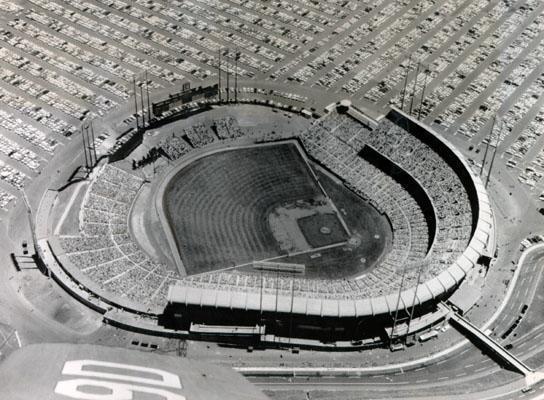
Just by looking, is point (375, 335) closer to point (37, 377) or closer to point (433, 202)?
point (433, 202)

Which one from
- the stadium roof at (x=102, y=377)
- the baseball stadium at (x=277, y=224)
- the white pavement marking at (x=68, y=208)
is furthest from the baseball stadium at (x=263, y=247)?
the white pavement marking at (x=68, y=208)

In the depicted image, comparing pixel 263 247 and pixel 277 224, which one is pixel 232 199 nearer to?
pixel 277 224

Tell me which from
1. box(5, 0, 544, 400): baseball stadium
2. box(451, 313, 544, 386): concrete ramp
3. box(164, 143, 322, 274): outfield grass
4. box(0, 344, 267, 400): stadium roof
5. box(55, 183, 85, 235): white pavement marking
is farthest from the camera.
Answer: box(164, 143, 322, 274): outfield grass

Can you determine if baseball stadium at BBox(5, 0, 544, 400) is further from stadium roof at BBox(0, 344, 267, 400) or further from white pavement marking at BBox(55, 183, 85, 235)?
white pavement marking at BBox(55, 183, 85, 235)

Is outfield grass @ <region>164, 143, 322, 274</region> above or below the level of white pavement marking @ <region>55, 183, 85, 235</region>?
below

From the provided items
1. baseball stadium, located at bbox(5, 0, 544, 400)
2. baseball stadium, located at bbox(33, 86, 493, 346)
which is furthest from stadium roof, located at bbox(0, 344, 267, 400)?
baseball stadium, located at bbox(33, 86, 493, 346)

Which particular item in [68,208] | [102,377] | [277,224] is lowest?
[277,224]

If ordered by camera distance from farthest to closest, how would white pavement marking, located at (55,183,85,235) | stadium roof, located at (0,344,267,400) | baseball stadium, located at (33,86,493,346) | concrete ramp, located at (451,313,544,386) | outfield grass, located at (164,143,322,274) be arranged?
outfield grass, located at (164,143,322,274)
white pavement marking, located at (55,183,85,235)
baseball stadium, located at (33,86,493,346)
concrete ramp, located at (451,313,544,386)
stadium roof, located at (0,344,267,400)

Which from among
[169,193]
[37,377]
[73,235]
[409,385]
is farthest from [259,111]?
[37,377]

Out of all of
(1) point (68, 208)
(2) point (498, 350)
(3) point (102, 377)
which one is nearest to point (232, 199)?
(1) point (68, 208)
